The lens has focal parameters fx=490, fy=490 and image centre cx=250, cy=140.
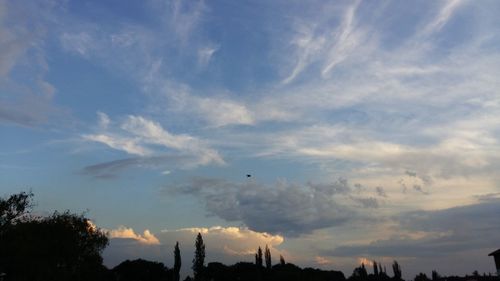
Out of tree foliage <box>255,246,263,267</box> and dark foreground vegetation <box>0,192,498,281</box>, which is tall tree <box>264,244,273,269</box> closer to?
tree foliage <box>255,246,263,267</box>

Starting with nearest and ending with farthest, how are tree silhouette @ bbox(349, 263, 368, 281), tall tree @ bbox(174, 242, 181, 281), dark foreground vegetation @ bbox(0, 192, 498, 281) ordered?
dark foreground vegetation @ bbox(0, 192, 498, 281), tall tree @ bbox(174, 242, 181, 281), tree silhouette @ bbox(349, 263, 368, 281)

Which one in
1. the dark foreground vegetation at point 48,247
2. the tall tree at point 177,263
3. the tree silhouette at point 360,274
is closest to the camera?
the dark foreground vegetation at point 48,247

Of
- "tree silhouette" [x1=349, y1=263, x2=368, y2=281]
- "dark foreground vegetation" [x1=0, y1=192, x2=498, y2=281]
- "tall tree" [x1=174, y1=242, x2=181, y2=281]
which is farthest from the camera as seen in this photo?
"tree silhouette" [x1=349, y1=263, x2=368, y2=281]

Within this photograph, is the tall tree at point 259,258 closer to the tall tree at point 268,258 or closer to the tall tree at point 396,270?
the tall tree at point 268,258

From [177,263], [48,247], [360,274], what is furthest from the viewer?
[360,274]

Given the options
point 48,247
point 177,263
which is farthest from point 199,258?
point 48,247

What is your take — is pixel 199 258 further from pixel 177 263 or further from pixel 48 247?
pixel 48 247

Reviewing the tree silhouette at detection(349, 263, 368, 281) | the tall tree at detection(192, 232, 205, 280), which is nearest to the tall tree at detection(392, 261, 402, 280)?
the tree silhouette at detection(349, 263, 368, 281)

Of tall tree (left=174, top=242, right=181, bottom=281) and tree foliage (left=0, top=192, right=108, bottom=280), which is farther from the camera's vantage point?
tall tree (left=174, top=242, right=181, bottom=281)

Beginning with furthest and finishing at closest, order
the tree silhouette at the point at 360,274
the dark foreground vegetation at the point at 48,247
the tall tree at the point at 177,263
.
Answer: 1. the tree silhouette at the point at 360,274
2. the tall tree at the point at 177,263
3. the dark foreground vegetation at the point at 48,247

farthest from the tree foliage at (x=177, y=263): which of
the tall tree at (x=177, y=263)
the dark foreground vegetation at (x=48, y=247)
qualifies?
the dark foreground vegetation at (x=48, y=247)

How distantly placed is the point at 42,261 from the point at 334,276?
445ft

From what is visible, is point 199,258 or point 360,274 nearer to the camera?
point 199,258

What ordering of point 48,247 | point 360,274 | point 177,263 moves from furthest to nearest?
1. point 360,274
2. point 177,263
3. point 48,247
